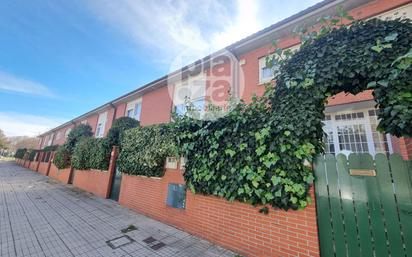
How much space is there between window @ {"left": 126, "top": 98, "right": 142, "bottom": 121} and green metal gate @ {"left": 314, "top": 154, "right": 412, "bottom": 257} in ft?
40.3

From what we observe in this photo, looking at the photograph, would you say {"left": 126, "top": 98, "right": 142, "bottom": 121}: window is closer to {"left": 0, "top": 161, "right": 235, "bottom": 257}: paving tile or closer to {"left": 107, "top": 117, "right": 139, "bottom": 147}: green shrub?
{"left": 107, "top": 117, "right": 139, "bottom": 147}: green shrub

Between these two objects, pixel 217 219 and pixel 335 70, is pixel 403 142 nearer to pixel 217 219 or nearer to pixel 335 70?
pixel 335 70

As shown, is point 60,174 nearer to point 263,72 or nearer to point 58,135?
point 263,72

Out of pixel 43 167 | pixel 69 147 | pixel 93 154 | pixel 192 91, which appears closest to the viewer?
pixel 192 91

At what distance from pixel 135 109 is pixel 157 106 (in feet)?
10.2

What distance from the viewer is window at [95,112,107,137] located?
16.7m

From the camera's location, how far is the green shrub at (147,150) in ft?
18.9

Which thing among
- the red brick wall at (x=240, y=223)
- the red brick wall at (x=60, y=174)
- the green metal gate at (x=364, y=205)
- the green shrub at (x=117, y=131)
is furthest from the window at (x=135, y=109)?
the green metal gate at (x=364, y=205)

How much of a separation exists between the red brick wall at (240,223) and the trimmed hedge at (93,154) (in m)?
4.66

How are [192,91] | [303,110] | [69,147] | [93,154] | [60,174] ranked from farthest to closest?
[60,174] < [69,147] < [93,154] < [192,91] < [303,110]

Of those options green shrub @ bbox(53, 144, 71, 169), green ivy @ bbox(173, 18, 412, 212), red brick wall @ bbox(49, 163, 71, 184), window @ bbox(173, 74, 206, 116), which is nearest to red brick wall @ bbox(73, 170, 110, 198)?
red brick wall @ bbox(49, 163, 71, 184)

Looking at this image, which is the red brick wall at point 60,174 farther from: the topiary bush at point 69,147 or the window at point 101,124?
the window at point 101,124

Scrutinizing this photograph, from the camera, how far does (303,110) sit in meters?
2.86

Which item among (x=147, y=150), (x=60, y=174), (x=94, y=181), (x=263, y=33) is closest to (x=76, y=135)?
(x=60, y=174)
